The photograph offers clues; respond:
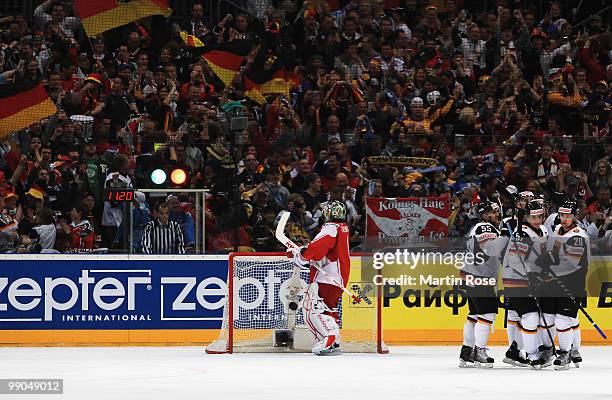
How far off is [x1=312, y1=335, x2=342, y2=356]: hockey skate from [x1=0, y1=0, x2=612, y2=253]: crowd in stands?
154 cm

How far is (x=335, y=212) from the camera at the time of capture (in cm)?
1414

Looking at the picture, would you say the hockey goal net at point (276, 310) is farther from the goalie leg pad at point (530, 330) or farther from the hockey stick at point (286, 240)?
the goalie leg pad at point (530, 330)

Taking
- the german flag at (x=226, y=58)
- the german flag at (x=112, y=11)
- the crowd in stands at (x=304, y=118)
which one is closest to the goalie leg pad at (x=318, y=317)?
the crowd in stands at (x=304, y=118)

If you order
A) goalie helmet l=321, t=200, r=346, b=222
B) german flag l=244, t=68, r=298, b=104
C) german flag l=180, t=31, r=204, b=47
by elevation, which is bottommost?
goalie helmet l=321, t=200, r=346, b=222

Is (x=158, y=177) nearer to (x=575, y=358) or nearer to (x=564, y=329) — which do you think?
(x=564, y=329)

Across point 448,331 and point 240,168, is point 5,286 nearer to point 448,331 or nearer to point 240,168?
point 240,168

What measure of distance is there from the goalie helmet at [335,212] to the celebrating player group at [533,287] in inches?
70.2

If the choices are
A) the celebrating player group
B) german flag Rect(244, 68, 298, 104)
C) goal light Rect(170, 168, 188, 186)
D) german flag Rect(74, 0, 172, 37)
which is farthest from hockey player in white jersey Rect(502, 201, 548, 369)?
german flag Rect(74, 0, 172, 37)

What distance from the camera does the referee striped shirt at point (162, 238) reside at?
15250mm

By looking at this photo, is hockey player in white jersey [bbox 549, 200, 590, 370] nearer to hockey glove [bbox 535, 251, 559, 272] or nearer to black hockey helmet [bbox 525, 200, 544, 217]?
hockey glove [bbox 535, 251, 559, 272]

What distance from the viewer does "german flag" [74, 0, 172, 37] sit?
1948cm

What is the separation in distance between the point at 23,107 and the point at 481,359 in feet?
24.0

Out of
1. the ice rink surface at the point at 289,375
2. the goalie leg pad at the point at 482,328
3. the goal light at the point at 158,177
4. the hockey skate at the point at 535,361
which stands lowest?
the ice rink surface at the point at 289,375

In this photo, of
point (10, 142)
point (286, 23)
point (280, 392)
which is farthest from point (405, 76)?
point (280, 392)
